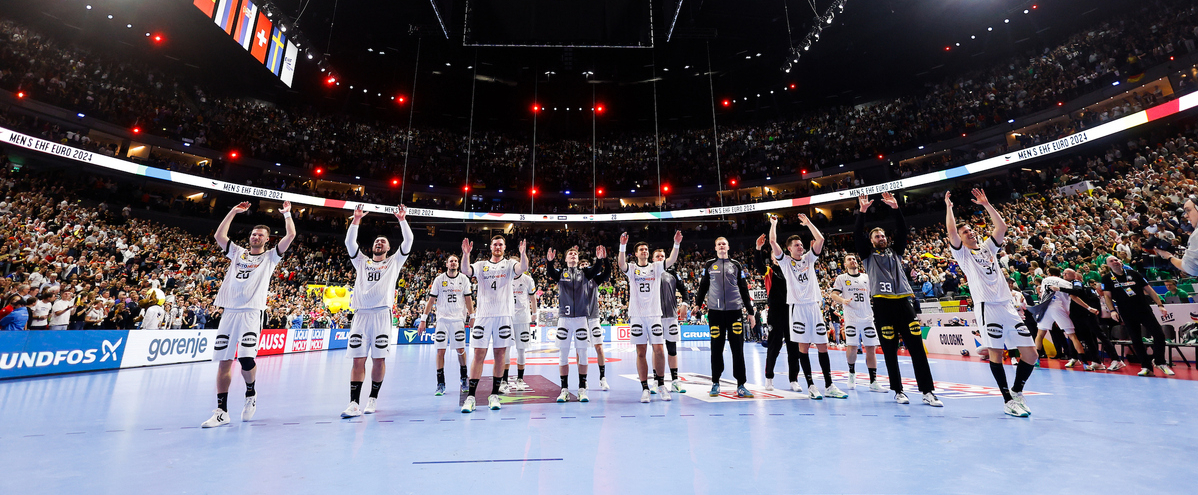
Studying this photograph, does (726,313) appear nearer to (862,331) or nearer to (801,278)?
(801,278)

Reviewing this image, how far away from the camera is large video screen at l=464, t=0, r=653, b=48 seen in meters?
13.4

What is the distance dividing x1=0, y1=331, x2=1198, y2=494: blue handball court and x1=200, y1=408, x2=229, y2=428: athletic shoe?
81 millimetres

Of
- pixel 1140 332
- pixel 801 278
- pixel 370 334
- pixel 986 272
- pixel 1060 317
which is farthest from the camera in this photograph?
pixel 1060 317

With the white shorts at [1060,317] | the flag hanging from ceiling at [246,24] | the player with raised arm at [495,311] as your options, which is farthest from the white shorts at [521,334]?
the flag hanging from ceiling at [246,24]

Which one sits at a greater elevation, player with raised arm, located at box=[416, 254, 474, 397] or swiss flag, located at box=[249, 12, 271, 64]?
swiss flag, located at box=[249, 12, 271, 64]

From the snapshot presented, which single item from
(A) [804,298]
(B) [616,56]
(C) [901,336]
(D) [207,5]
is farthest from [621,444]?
(B) [616,56]

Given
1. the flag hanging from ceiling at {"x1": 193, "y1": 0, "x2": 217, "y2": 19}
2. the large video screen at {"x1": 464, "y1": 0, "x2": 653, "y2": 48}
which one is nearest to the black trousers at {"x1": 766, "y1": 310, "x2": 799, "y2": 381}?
the large video screen at {"x1": 464, "y1": 0, "x2": 653, "y2": 48}

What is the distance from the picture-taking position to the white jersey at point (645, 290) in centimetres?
659

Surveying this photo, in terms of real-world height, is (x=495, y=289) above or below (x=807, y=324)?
above

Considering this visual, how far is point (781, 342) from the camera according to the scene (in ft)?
22.5

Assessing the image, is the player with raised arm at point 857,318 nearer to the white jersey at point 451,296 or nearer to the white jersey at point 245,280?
the white jersey at point 451,296

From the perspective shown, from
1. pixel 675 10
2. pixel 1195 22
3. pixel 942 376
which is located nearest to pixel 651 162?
pixel 675 10

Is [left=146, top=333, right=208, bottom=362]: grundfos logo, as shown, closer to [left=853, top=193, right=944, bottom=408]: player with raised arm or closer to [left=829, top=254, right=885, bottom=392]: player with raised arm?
[left=829, top=254, right=885, bottom=392]: player with raised arm

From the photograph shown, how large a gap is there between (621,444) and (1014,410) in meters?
4.01
